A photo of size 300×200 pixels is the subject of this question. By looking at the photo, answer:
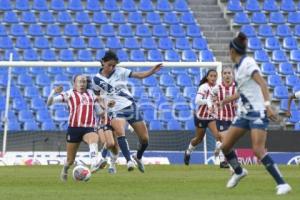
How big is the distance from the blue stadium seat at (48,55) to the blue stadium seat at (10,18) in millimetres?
2132

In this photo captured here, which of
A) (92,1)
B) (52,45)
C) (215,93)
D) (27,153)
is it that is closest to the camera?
(215,93)

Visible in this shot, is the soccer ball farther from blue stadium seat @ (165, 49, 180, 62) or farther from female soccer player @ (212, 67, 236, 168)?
blue stadium seat @ (165, 49, 180, 62)

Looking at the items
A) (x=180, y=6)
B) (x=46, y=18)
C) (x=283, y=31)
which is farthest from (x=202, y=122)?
(x=180, y=6)

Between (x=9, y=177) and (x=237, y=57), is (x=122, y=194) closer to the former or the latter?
(x=237, y=57)

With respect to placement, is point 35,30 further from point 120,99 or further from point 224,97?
point 120,99

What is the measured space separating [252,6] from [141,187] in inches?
895

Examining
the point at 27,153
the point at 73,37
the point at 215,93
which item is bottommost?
the point at 27,153

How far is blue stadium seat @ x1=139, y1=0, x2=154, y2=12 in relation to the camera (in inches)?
1371

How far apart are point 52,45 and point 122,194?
2064 cm

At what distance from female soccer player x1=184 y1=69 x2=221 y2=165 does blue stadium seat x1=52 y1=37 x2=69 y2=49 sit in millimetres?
10763

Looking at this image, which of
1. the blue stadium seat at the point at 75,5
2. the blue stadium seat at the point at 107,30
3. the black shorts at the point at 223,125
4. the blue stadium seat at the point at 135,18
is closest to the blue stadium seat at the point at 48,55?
the blue stadium seat at the point at 107,30

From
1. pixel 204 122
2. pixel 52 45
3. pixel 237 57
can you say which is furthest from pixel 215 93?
pixel 52 45

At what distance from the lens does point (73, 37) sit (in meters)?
33.1

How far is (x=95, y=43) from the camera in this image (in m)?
32.8
